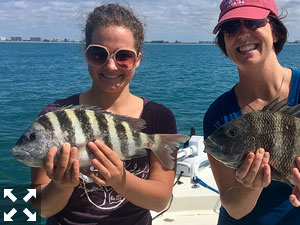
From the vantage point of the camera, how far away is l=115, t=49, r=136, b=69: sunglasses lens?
88.6 inches

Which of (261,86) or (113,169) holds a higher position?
(261,86)

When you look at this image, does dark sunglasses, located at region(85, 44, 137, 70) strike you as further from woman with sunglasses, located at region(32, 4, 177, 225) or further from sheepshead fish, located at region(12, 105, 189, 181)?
sheepshead fish, located at region(12, 105, 189, 181)

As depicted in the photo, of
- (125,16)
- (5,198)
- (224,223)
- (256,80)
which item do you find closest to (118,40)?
(125,16)

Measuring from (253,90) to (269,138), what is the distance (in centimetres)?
52

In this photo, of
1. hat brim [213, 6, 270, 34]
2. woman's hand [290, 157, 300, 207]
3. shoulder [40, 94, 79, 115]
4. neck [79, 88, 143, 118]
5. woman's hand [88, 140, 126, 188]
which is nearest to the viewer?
woman's hand [290, 157, 300, 207]

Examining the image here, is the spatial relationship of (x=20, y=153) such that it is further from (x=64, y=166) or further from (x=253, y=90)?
(x=253, y=90)

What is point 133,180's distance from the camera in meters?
2.15

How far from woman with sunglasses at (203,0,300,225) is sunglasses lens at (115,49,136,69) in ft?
2.10

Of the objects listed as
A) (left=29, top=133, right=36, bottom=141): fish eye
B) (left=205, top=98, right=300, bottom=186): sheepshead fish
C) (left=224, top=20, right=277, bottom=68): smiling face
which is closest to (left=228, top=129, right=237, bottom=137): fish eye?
(left=205, top=98, right=300, bottom=186): sheepshead fish

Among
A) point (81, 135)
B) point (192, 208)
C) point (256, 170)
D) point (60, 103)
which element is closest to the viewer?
point (256, 170)

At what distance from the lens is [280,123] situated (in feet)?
6.26

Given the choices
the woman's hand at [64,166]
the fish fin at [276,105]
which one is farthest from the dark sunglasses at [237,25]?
the woman's hand at [64,166]

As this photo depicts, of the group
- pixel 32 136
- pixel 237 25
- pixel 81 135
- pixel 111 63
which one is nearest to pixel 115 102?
pixel 111 63

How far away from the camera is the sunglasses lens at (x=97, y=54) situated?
2.22 m
